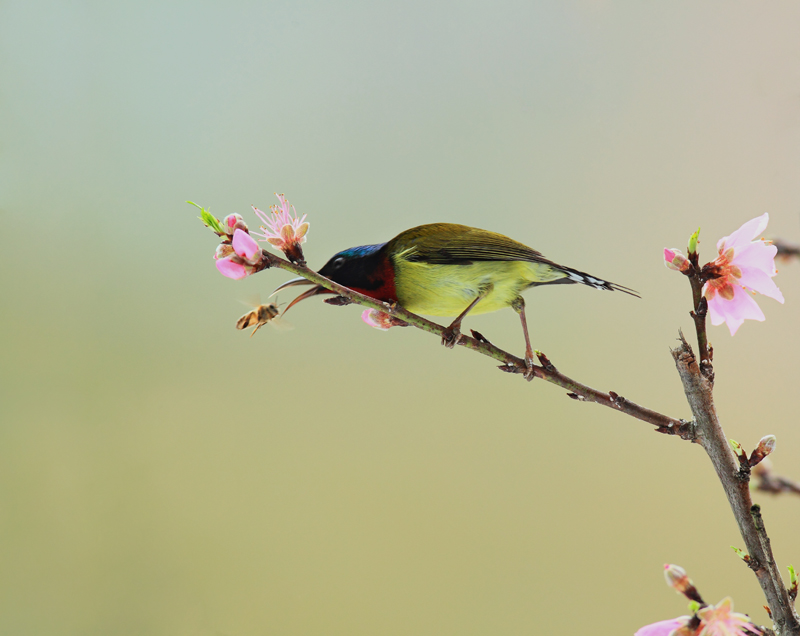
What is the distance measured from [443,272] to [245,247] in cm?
34

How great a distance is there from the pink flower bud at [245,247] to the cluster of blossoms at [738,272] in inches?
14.8

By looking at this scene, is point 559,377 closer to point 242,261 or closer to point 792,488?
point 792,488

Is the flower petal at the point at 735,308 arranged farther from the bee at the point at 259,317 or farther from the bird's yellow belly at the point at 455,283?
the bee at the point at 259,317

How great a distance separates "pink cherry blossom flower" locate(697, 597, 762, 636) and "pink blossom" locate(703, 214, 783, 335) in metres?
0.26

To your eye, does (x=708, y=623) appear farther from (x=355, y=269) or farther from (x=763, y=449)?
(x=355, y=269)

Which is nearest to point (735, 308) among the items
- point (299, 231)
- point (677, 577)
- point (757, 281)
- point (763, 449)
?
point (757, 281)

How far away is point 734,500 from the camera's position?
501mm

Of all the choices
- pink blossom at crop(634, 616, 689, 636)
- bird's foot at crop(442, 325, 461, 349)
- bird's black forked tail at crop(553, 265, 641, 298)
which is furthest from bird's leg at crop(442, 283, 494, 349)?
pink blossom at crop(634, 616, 689, 636)

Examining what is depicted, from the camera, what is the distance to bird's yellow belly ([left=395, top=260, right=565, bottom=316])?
0.77 meters

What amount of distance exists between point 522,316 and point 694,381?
0.31 metres

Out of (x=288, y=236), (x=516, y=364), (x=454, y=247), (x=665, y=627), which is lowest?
(x=665, y=627)

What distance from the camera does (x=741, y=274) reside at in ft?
1.76

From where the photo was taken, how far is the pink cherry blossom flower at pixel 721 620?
37 cm

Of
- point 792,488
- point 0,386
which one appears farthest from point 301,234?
point 0,386
